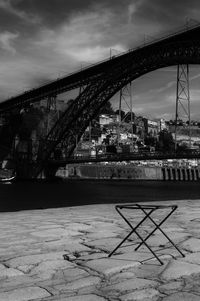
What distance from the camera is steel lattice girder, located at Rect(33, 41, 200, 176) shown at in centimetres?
5656

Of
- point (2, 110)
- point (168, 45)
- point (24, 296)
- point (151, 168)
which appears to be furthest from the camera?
point (151, 168)

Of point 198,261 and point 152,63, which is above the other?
point 152,63

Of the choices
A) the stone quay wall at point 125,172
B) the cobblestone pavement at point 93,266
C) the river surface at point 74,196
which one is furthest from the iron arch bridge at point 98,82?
the cobblestone pavement at point 93,266

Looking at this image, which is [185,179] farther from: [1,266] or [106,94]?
[1,266]

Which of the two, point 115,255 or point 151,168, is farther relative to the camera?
point 151,168

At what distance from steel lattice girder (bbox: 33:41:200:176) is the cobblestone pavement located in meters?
50.0

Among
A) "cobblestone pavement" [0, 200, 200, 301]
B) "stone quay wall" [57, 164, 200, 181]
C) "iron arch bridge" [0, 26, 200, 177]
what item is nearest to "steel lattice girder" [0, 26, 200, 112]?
"iron arch bridge" [0, 26, 200, 177]

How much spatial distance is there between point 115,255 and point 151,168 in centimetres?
11620

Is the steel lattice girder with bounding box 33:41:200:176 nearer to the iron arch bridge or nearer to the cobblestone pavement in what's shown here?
the iron arch bridge

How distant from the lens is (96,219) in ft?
29.7

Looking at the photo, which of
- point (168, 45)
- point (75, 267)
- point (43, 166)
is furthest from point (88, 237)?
point (43, 166)

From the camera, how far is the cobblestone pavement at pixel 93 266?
4023mm

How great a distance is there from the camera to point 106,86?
230ft

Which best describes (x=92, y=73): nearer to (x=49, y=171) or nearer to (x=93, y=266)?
(x=49, y=171)
